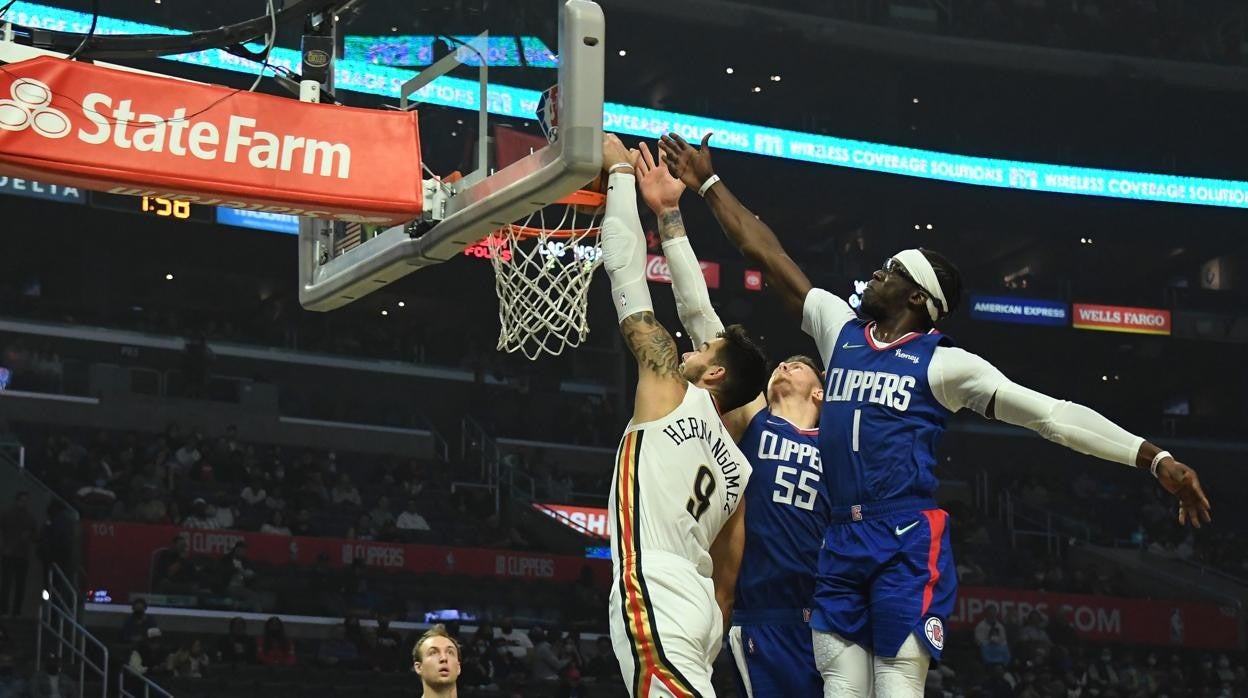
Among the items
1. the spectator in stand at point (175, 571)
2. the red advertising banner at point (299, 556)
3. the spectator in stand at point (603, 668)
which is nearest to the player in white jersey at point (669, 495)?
the spectator in stand at point (603, 668)

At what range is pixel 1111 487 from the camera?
108ft

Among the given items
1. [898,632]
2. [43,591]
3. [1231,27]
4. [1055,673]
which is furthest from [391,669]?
[1231,27]

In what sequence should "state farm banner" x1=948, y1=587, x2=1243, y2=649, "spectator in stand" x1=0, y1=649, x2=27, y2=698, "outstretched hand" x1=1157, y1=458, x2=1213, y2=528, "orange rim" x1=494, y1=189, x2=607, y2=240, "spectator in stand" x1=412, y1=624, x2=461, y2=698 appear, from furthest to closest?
1. "state farm banner" x1=948, y1=587, x2=1243, y2=649
2. "spectator in stand" x1=0, y1=649, x2=27, y2=698
3. "spectator in stand" x1=412, y1=624, x2=461, y2=698
4. "orange rim" x1=494, y1=189, x2=607, y2=240
5. "outstretched hand" x1=1157, y1=458, x2=1213, y2=528

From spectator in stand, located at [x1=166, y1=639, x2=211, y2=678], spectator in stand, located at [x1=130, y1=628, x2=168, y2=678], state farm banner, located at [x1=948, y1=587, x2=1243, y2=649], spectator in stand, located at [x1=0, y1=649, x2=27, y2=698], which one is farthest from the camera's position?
state farm banner, located at [x1=948, y1=587, x2=1243, y2=649]

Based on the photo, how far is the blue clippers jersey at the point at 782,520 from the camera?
5.78 meters

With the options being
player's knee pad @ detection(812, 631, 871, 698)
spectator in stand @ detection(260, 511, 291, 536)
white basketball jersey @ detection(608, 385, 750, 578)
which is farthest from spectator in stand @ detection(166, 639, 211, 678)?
player's knee pad @ detection(812, 631, 871, 698)

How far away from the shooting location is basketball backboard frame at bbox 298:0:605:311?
5695 mm

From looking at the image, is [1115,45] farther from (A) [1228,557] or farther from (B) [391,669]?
(B) [391,669]

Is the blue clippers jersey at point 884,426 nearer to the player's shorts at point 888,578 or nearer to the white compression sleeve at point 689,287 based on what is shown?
the player's shorts at point 888,578

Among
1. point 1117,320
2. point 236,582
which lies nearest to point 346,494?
point 236,582

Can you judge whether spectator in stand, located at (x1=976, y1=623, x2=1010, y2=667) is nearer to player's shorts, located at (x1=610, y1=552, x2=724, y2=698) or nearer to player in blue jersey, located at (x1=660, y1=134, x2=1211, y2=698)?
player in blue jersey, located at (x1=660, y1=134, x2=1211, y2=698)

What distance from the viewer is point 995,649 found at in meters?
22.1

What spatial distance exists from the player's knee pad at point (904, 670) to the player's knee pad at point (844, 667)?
0.35ft

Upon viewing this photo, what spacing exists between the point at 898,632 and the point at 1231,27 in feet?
105
